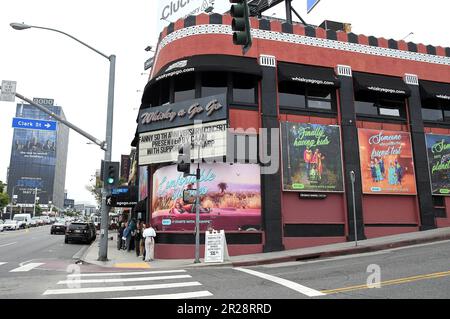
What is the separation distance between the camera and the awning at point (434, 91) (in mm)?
22219

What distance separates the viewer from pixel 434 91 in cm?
2241

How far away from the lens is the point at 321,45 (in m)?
21.2

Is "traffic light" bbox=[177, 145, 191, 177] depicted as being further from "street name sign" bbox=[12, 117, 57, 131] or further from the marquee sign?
"street name sign" bbox=[12, 117, 57, 131]

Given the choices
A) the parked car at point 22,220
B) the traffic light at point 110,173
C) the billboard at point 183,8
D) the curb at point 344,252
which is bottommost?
the curb at point 344,252

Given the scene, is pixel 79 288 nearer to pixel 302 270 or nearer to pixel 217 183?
pixel 302 270

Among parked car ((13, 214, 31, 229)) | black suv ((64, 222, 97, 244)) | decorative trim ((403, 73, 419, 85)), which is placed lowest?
black suv ((64, 222, 97, 244))

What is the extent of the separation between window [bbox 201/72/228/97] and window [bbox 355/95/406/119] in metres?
7.29

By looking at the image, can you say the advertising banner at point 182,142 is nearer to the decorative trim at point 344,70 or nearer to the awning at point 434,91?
the decorative trim at point 344,70

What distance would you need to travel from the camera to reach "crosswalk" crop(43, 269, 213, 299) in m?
9.00

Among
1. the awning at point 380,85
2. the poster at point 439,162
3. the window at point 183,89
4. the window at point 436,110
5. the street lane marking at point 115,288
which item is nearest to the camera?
the street lane marking at point 115,288

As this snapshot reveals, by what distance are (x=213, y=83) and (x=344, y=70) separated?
687 cm

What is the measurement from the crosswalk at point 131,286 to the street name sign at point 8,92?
23.5 feet

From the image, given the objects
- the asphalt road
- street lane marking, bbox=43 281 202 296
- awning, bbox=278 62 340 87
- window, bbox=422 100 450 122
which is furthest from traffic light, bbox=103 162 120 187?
window, bbox=422 100 450 122

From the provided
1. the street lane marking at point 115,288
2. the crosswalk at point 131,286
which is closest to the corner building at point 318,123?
the crosswalk at point 131,286
